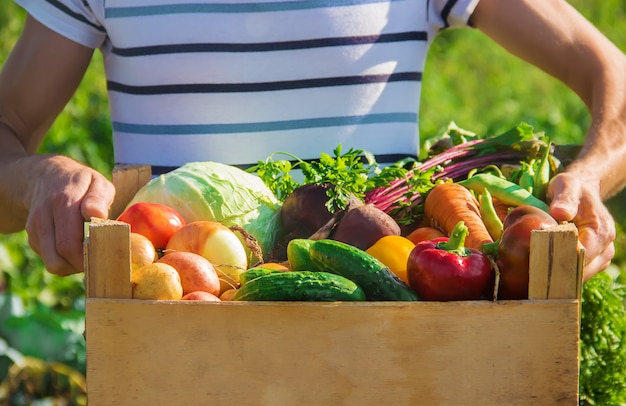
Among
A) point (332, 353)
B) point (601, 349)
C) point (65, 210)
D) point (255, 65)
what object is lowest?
point (601, 349)

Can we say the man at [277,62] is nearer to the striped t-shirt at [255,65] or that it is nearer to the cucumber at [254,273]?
the striped t-shirt at [255,65]

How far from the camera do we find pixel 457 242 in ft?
5.45

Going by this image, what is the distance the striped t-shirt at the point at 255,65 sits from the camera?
2545 mm

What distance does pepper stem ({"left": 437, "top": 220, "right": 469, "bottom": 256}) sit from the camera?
64.8 inches

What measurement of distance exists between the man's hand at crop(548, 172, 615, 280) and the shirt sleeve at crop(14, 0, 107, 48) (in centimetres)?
147

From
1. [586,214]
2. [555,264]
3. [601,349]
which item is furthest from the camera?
[601,349]

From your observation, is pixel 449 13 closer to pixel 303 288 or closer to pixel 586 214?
pixel 586 214

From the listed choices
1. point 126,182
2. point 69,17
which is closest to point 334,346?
point 126,182

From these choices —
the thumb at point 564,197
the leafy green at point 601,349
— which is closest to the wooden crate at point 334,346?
the thumb at point 564,197

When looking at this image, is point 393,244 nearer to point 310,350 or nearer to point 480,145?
point 310,350

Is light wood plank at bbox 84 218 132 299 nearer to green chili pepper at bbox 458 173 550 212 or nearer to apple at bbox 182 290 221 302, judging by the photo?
apple at bbox 182 290 221 302

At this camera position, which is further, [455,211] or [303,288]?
[455,211]

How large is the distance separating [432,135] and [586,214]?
14.0 feet

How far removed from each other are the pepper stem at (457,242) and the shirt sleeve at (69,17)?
4.74 feet
